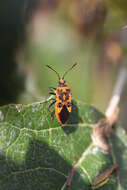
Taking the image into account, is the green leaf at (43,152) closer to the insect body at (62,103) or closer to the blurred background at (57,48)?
the insect body at (62,103)

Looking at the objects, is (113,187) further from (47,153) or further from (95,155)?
(47,153)

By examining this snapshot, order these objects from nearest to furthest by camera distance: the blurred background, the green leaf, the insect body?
the green leaf, the insect body, the blurred background

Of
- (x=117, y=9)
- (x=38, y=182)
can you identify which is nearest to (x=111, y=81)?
(x=117, y=9)

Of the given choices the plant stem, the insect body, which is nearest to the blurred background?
the plant stem

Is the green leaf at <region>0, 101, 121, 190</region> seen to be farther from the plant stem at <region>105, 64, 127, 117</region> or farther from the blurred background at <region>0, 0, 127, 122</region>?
the blurred background at <region>0, 0, 127, 122</region>

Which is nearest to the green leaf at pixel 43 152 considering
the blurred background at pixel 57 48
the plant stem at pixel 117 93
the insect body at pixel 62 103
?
the insect body at pixel 62 103

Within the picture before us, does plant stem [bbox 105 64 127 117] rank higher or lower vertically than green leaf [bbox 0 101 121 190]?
higher

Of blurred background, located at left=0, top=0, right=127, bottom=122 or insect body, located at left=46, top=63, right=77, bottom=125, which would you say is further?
blurred background, located at left=0, top=0, right=127, bottom=122

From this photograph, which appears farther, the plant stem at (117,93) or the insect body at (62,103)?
the plant stem at (117,93)
